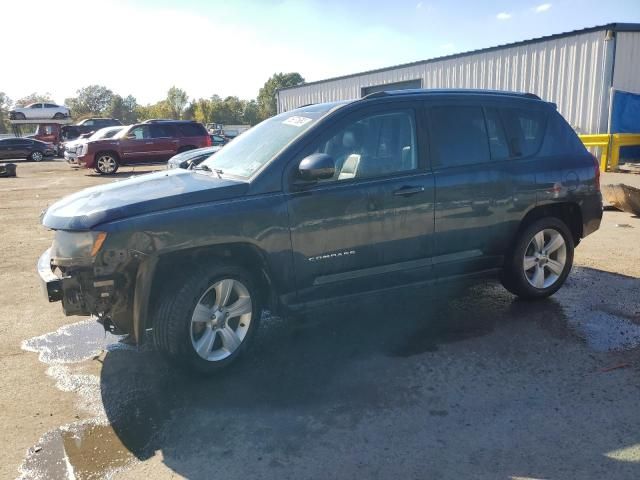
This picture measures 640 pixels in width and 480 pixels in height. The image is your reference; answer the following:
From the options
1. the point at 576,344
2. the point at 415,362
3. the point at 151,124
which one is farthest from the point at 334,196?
the point at 151,124

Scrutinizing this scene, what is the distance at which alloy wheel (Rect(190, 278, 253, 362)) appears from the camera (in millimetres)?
3768

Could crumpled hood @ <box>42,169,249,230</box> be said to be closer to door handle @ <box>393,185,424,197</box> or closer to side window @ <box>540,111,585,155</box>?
door handle @ <box>393,185,424,197</box>

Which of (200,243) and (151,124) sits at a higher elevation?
(151,124)

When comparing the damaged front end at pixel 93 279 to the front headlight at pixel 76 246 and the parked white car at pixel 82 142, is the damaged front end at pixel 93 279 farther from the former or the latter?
the parked white car at pixel 82 142

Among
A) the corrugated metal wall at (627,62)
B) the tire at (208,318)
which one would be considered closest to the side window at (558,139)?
the tire at (208,318)

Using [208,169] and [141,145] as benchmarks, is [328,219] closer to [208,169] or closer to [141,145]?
[208,169]

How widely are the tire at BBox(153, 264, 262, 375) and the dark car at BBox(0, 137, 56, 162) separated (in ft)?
106

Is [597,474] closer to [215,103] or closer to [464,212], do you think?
[464,212]

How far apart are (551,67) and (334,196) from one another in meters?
16.7

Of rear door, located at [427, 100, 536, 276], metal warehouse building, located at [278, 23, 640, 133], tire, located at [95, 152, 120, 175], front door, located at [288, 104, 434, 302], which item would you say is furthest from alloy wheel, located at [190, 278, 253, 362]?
tire, located at [95, 152, 120, 175]

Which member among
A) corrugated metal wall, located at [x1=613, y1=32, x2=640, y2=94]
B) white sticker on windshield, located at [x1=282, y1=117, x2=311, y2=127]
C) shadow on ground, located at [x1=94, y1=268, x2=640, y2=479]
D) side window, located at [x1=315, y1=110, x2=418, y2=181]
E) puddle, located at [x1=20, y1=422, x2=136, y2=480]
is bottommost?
puddle, located at [x1=20, y1=422, x2=136, y2=480]

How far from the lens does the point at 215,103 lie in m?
87.5

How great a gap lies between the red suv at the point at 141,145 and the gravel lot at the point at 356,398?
15.7 meters

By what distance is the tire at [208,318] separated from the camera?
360 centimetres
